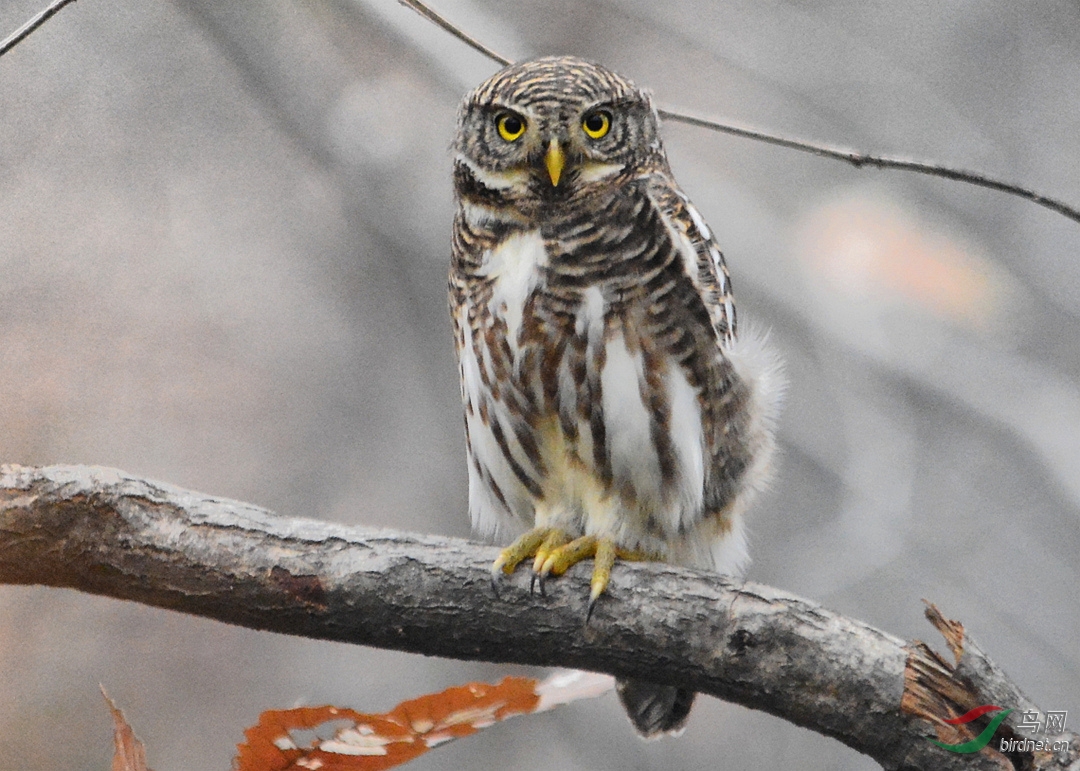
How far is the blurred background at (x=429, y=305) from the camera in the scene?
215 centimetres

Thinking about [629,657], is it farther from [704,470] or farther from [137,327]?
[137,327]

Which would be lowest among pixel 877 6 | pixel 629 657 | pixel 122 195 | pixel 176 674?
pixel 629 657

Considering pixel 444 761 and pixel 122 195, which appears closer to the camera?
pixel 122 195

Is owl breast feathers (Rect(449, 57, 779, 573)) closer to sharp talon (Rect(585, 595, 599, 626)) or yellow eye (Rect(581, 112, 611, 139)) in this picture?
yellow eye (Rect(581, 112, 611, 139))

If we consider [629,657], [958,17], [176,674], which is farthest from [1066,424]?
[176,674]

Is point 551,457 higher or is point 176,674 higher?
point 551,457

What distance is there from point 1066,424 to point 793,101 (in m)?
1.17

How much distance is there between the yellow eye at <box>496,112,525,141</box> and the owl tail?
1.19 meters

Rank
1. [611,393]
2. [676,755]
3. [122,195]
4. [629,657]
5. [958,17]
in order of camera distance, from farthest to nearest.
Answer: [676,755]
[958,17]
[122,195]
[611,393]
[629,657]

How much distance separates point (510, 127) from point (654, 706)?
1.31 meters

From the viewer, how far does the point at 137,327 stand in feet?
7.55

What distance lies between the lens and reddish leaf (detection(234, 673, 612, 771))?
1618 millimetres

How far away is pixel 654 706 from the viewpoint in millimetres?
2303

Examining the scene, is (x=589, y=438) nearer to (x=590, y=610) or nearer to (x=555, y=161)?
(x=590, y=610)
